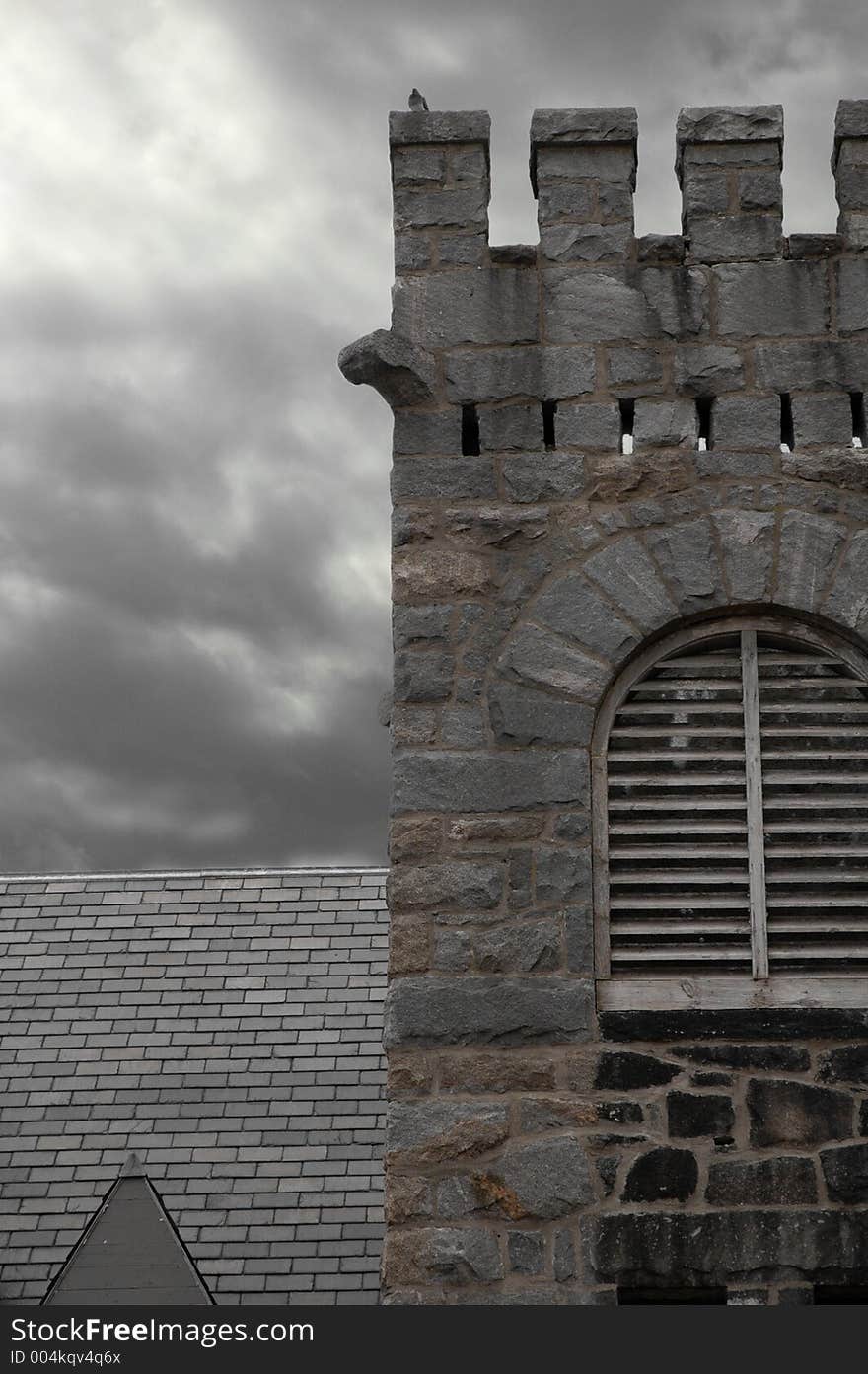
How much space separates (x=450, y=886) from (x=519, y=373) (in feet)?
7.16

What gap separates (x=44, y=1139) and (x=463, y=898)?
8859 millimetres

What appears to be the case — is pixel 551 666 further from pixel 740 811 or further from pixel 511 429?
Result: pixel 511 429

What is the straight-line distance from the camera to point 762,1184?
19.1ft

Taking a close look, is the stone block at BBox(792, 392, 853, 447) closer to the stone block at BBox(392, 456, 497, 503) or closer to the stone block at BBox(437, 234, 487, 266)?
the stone block at BBox(392, 456, 497, 503)

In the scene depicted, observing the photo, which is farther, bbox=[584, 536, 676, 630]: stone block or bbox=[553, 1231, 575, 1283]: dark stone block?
bbox=[584, 536, 676, 630]: stone block

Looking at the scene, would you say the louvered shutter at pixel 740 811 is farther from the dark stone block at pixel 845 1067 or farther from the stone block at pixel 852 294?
the stone block at pixel 852 294

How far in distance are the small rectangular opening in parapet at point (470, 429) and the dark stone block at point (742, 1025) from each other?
2.40 m

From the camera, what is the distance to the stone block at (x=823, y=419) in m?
6.68

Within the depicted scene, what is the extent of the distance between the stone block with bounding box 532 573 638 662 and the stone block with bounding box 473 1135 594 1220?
6.22 ft

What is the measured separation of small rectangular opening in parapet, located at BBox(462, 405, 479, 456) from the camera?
681 centimetres

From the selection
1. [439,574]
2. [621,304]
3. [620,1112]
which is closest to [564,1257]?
[620,1112]

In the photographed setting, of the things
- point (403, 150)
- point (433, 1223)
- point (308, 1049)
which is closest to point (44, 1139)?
point (308, 1049)

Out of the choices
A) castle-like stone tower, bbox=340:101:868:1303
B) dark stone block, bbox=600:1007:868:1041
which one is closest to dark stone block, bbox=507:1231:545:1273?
castle-like stone tower, bbox=340:101:868:1303

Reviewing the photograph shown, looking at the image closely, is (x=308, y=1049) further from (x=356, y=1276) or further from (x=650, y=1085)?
(x=650, y=1085)
